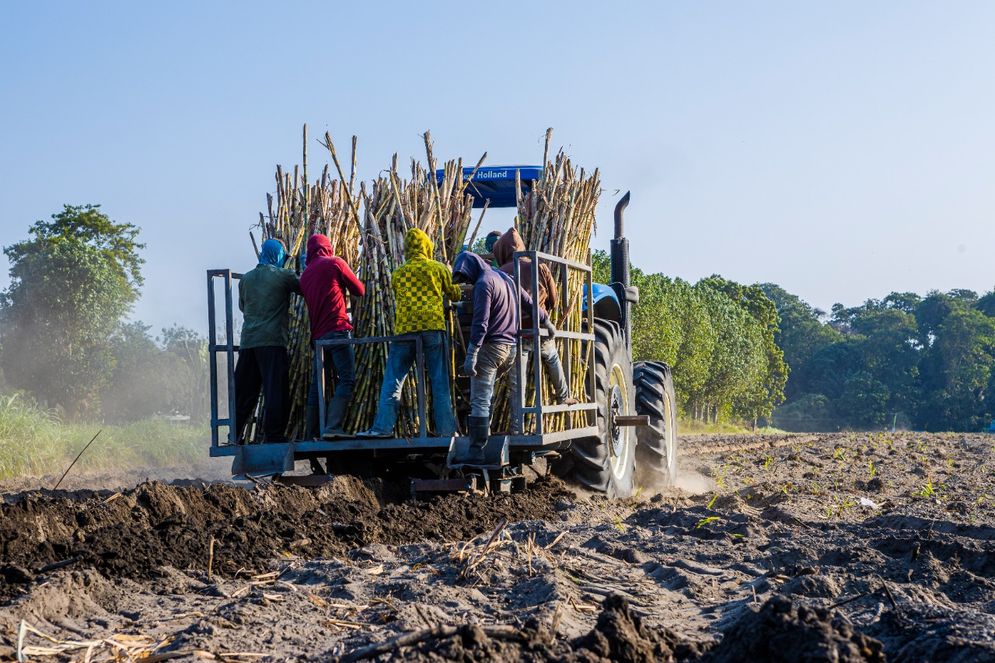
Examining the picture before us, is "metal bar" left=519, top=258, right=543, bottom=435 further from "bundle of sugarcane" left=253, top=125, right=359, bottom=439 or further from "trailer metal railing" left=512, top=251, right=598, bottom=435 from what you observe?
"bundle of sugarcane" left=253, top=125, right=359, bottom=439

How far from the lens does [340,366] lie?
802cm

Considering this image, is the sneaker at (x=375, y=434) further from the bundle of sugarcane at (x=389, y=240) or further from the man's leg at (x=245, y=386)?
the man's leg at (x=245, y=386)

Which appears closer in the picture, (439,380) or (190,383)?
(439,380)

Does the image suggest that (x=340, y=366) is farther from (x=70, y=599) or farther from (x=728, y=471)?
(x=728, y=471)

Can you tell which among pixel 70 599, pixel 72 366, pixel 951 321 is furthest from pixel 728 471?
pixel 951 321

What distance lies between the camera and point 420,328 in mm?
7582

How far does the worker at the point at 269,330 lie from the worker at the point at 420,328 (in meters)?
0.89

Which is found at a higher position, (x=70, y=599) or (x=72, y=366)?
(x=72, y=366)

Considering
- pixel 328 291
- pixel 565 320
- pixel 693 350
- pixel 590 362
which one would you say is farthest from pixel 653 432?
pixel 693 350

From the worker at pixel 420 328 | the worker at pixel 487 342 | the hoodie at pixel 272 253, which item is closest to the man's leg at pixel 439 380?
the worker at pixel 420 328

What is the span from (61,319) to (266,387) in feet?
59.2

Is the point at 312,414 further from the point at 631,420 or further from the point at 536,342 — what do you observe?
the point at 631,420

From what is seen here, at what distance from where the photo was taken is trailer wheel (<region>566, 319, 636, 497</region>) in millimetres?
8500

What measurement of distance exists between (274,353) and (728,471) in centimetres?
679
